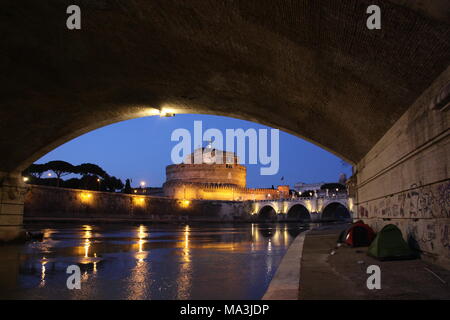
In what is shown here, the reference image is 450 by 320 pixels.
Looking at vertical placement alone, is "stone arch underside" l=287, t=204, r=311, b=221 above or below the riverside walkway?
below

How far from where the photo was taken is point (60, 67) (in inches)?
362

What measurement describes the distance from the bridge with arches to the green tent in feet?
210

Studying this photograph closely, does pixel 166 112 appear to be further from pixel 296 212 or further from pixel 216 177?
pixel 216 177

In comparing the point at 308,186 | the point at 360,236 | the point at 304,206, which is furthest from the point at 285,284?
the point at 308,186

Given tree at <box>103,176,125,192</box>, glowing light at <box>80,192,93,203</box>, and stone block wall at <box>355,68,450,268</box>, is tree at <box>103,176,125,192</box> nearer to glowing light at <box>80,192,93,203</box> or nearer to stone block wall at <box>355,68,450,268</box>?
glowing light at <box>80,192,93,203</box>

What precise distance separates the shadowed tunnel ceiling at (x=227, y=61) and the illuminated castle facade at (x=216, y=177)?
7510 cm

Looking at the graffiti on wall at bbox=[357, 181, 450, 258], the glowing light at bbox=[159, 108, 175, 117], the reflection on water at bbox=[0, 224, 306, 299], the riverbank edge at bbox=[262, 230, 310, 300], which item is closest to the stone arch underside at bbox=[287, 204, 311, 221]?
the glowing light at bbox=[159, 108, 175, 117]

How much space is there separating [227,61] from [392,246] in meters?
5.88

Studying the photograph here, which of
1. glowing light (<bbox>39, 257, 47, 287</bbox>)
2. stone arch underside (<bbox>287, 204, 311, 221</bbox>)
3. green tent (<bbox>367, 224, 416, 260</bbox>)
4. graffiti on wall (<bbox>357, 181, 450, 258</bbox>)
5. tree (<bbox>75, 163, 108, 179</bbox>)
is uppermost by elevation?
tree (<bbox>75, 163, 108, 179</bbox>)

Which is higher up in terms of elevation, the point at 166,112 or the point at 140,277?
the point at 166,112

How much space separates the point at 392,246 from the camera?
793 centimetres

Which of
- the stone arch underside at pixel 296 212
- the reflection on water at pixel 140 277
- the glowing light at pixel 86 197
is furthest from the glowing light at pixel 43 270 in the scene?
the stone arch underside at pixel 296 212

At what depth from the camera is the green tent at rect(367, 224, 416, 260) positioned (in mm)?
7801
